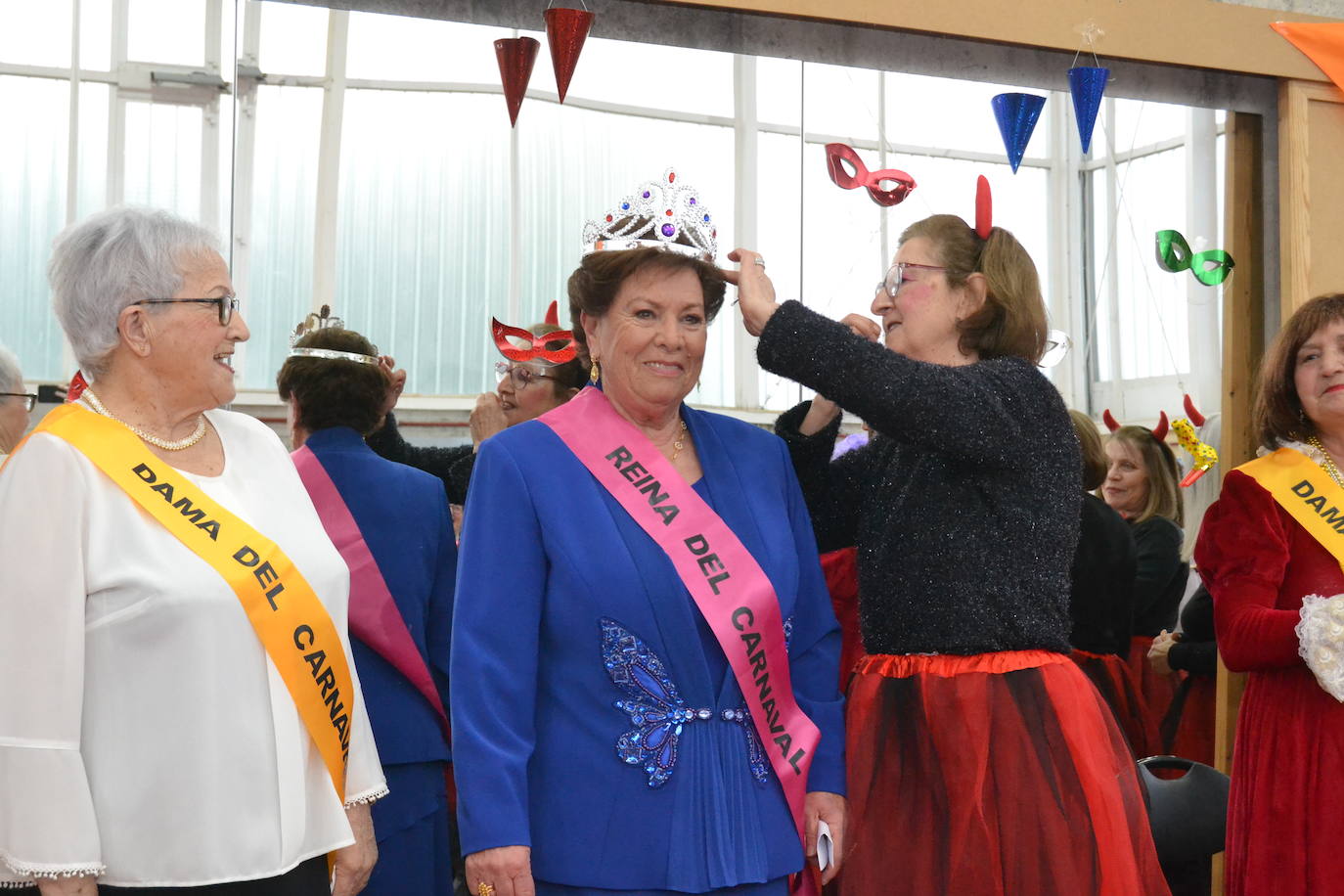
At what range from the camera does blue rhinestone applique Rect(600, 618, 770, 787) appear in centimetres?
199

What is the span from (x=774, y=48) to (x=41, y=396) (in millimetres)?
1823

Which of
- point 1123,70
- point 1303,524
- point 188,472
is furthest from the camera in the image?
point 1123,70

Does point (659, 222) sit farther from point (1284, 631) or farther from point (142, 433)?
point (1284, 631)

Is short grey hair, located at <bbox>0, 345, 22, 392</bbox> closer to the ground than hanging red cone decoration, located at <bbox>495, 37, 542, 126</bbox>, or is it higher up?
closer to the ground

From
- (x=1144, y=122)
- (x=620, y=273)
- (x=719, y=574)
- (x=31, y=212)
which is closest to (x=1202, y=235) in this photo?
(x=1144, y=122)

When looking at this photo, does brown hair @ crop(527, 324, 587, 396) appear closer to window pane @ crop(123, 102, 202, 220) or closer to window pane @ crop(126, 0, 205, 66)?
window pane @ crop(123, 102, 202, 220)

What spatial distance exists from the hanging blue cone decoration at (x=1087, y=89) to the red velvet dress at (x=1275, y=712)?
1.04m

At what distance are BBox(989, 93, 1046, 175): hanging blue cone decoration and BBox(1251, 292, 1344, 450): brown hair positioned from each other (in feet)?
2.95

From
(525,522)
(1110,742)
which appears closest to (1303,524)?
(1110,742)

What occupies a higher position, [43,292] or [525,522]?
[43,292]

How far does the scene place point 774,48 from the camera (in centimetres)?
332

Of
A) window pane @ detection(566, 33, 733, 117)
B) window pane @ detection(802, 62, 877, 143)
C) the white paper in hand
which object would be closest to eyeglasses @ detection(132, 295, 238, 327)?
the white paper in hand

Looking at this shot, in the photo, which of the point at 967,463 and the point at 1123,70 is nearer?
the point at 967,463

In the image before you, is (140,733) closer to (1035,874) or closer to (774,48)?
(1035,874)
